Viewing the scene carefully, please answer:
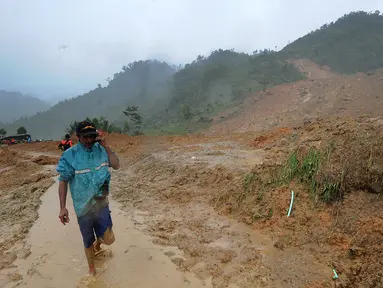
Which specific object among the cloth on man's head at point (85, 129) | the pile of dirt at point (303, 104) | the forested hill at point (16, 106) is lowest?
the pile of dirt at point (303, 104)

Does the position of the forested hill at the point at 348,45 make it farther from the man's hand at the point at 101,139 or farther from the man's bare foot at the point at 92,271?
the man's bare foot at the point at 92,271

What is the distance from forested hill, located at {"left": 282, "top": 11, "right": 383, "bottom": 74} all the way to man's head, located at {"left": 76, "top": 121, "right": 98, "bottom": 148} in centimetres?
4437

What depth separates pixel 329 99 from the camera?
2600 cm

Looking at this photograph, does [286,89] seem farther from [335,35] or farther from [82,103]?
[82,103]

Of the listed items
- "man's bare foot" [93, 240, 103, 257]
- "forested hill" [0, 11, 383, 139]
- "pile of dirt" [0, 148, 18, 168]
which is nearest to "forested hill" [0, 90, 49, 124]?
"forested hill" [0, 11, 383, 139]

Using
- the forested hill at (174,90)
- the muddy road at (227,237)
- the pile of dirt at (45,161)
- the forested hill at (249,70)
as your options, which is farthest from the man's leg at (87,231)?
the forested hill at (174,90)

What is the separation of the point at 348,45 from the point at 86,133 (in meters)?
52.7

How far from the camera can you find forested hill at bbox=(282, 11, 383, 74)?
4394 centimetres

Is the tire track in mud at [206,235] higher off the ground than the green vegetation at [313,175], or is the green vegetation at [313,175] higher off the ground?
the green vegetation at [313,175]

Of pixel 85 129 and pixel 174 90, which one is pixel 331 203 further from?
pixel 174 90

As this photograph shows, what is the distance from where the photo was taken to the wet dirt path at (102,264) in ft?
11.8

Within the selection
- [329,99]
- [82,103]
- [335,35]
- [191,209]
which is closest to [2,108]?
A: [82,103]

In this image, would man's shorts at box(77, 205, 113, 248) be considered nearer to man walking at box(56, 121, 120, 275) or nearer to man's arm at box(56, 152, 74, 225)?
man walking at box(56, 121, 120, 275)

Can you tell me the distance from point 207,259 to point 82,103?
294ft
